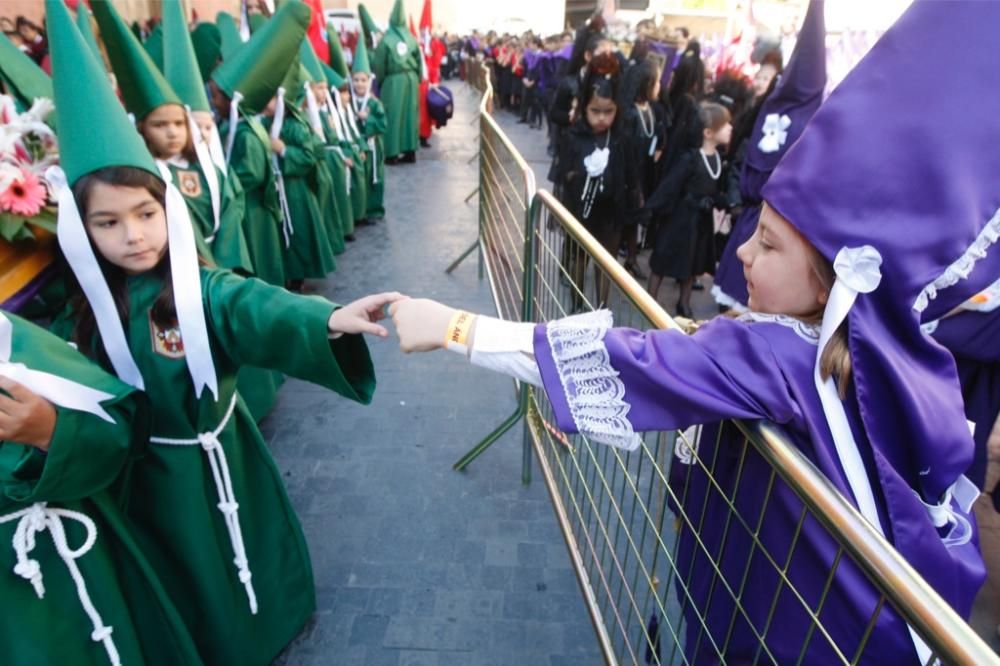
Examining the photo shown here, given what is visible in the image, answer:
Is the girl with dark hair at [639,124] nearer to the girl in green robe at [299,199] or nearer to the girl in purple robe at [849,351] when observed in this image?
the girl in green robe at [299,199]

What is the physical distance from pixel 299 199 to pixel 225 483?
11.6 feet

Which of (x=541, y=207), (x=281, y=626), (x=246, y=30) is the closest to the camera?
(x=281, y=626)

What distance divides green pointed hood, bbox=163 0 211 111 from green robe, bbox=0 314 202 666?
2.48 metres

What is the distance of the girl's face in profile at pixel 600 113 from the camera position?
464cm

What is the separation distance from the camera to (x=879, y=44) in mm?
1084

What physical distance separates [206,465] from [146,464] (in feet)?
0.51

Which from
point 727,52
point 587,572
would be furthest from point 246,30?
point 727,52

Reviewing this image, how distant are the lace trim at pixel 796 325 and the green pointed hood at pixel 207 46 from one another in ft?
17.4

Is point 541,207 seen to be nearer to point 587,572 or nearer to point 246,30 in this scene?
point 587,572

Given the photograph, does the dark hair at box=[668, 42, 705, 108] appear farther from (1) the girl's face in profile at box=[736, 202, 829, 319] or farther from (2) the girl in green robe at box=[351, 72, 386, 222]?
(1) the girl's face in profile at box=[736, 202, 829, 319]

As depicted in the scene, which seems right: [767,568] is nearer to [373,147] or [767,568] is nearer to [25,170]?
[25,170]

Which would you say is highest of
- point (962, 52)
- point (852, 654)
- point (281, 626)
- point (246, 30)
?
point (962, 52)

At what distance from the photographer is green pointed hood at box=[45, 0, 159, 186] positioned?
161 centimetres

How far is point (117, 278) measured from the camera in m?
1.73
